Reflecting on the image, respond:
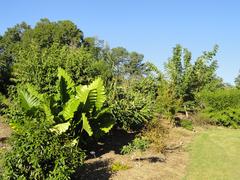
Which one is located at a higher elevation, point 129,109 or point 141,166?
point 129,109

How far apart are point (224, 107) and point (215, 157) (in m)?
9.70

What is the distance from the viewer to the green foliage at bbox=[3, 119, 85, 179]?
7.54 m

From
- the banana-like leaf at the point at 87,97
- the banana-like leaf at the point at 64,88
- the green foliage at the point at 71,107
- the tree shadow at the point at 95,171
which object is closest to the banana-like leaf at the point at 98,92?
the green foliage at the point at 71,107

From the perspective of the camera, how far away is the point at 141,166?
10.6 metres

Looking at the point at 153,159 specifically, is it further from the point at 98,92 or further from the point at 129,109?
the point at 98,92

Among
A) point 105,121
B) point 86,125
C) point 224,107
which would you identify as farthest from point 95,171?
point 224,107

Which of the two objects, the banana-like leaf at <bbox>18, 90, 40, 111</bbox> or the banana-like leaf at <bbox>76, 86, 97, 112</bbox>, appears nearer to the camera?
the banana-like leaf at <bbox>18, 90, 40, 111</bbox>

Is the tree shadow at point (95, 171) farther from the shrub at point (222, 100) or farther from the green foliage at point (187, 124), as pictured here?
the shrub at point (222, 100)

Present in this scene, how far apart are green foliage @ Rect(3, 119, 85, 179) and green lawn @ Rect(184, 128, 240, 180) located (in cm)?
393

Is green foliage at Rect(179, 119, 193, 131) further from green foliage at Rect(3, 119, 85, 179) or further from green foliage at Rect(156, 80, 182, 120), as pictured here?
green foliage at Rect(3, 119, 85, 179)

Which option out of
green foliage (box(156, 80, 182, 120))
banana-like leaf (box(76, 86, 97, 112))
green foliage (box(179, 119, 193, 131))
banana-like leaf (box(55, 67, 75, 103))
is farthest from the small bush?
green foliage (box(179, 119, 193, 131))

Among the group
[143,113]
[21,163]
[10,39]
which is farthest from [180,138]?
[10,39]

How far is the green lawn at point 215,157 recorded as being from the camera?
34.6ft

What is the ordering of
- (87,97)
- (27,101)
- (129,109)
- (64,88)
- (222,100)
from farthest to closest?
1. (222,100)
2. (129,109)
3. (64,88)
4. (87,97)
5. (27,101)
